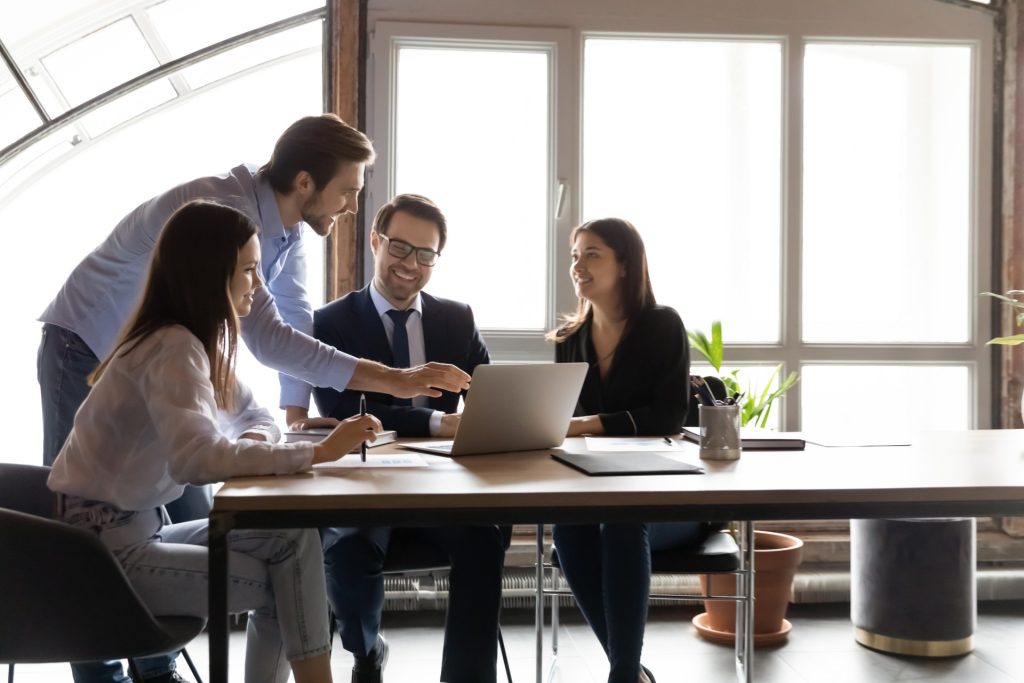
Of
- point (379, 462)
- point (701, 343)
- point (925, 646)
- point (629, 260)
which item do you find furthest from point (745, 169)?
point (379, 462)

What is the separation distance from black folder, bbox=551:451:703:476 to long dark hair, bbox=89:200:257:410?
0.70 m

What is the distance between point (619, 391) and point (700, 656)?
997 millimetres

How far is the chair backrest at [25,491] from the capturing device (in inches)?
75.7

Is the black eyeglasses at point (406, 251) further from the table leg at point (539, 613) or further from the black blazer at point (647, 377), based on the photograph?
the table leg at point (539, 613)

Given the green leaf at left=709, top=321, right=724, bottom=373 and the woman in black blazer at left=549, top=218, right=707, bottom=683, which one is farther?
the green leaf at left=709, top=321, right=724, bottom=373

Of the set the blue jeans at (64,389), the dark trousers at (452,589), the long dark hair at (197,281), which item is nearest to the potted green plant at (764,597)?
the dark trousers at (452,589)

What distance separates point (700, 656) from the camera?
317 centimetres

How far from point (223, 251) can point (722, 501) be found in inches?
40.1

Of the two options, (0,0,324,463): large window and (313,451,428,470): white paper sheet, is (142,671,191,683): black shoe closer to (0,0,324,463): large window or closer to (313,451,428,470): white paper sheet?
(313,451,428,470): white paper sheet

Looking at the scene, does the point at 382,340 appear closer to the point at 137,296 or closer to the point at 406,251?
the point at 406,251

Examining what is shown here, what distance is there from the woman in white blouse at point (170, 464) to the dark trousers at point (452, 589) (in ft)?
1.38

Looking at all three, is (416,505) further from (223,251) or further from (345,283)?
(345,283)

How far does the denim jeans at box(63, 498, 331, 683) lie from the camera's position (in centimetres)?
173

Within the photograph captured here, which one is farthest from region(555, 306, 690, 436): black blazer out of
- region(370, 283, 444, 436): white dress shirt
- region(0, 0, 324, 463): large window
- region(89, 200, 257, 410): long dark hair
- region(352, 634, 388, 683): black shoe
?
region(0, 0, 324, 463): large window
